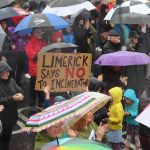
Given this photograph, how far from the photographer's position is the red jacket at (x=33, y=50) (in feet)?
27.2

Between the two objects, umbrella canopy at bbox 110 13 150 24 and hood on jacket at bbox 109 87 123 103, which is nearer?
hood on jacket at bbox 109 87 123 103

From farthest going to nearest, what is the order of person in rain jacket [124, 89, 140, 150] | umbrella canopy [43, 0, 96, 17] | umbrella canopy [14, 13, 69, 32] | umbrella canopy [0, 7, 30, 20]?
umbrella canopy [43, 0, 96, 17] → umbrella canopy [0, 7, 30, 20] → umbrella canopy [14, 13, 69, 32] → person in rain jacket [124, 89, 140, 150]

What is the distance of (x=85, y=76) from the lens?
6.20 metres

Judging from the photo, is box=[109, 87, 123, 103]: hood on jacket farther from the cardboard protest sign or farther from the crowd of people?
the cardboard protest sign

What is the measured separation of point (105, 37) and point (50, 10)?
183 centimetres

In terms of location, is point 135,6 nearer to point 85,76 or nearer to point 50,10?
point 50,10

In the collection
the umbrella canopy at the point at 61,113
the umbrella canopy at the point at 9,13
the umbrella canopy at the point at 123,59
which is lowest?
the umbrella canopy at the point at 61,113

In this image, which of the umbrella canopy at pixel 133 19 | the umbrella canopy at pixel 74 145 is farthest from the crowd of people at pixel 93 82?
the umbrella canopy at pixel 74 145

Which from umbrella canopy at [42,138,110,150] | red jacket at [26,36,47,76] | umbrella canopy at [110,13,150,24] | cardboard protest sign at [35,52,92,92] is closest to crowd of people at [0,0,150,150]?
red jacket at [26,36,47,76]

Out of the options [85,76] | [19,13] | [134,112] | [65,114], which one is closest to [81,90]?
[85,76]

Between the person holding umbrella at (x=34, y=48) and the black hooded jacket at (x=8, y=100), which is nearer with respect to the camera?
the black hooded jacket at (x=8, y=100)

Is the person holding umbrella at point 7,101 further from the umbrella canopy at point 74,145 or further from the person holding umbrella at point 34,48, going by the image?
the umbrella canopy at point 74,145

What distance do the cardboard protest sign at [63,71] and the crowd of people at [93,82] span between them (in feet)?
0.44

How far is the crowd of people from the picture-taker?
534 centimetres
